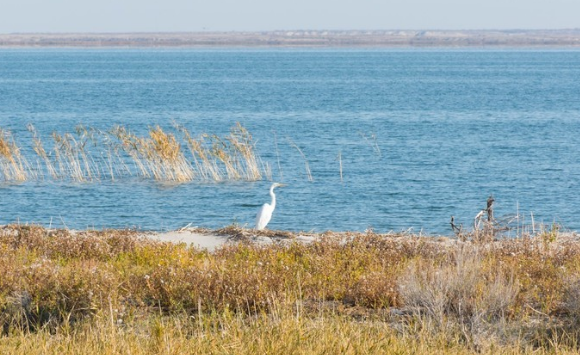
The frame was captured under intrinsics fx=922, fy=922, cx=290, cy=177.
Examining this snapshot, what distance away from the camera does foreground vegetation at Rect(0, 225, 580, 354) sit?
25.0 feet

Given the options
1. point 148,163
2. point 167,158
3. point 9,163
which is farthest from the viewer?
point 148,163

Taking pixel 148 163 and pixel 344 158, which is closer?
pixel 148 163

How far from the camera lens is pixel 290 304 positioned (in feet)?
29.1

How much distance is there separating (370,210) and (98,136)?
19.8 metres

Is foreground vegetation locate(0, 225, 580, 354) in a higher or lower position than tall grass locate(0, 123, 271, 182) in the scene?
higher

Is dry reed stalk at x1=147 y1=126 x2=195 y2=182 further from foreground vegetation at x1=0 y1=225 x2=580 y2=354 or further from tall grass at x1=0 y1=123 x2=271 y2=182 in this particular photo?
foreground vegetation at x1=0 y1=225 x2=580 y2=354

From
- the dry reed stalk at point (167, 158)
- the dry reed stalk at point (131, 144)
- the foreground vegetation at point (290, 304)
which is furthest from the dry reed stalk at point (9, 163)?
the foreground vegetation at point (290, 304)

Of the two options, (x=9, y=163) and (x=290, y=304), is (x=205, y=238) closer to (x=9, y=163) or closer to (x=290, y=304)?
(x=290, y=304)

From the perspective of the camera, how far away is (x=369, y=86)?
9119 cm

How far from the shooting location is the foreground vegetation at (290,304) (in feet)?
25.0

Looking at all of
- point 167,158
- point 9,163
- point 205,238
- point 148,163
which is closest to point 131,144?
point 167,158

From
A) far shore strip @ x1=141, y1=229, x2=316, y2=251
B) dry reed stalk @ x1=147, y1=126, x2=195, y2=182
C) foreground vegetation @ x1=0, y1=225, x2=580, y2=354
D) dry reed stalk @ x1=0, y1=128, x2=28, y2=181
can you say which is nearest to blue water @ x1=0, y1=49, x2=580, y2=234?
dry reed stalk @ x1=0, y1=128, x2=28, y2=181

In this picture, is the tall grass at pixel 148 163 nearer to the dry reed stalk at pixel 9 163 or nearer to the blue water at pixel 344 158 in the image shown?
the dry reed stalk at pixel 9 163

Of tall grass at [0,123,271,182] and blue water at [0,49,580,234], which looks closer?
blue water at [0,49,580,234]
